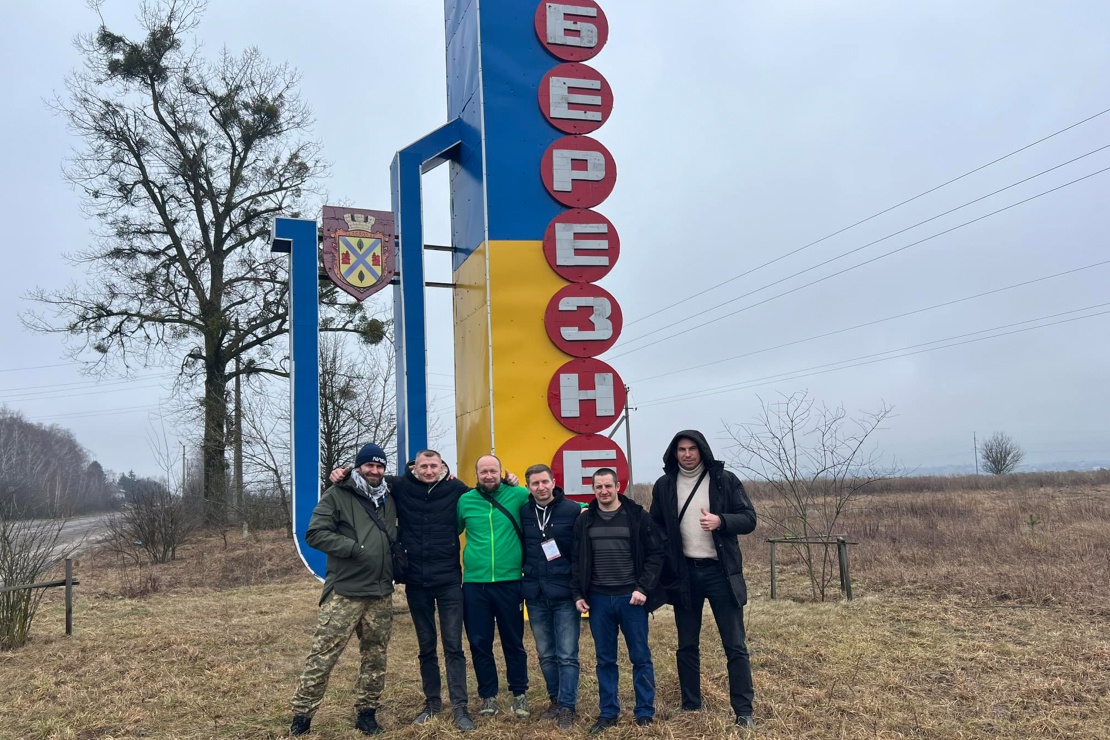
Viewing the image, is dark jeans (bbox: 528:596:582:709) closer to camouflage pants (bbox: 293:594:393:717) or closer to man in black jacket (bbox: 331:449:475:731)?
man in black jacket (bbox: 331:449:475:731)

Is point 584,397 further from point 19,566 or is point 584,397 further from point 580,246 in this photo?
point 19,566

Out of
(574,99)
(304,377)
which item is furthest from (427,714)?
(574,99)

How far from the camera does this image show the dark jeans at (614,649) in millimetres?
4988

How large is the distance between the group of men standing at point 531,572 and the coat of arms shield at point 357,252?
3510 mm

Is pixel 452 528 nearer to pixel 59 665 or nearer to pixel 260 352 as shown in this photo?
pixel 59 665

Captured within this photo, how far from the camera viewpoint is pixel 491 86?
825 cm

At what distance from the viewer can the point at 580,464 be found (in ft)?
26.2

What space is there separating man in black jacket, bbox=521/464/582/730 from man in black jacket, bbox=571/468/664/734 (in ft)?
0.41

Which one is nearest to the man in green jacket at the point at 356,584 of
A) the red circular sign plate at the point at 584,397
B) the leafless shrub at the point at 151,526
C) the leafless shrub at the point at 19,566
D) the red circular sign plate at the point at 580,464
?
the red circular sign plate at the point at 580,464

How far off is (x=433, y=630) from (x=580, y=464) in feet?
9.50

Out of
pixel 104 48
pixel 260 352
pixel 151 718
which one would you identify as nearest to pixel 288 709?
pixel 151 718

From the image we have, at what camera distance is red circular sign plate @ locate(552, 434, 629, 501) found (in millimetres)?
7934

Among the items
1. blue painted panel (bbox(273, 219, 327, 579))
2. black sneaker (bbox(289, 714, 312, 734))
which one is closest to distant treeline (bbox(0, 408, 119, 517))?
blue painted panel (bbox(273, 219, 327, 579))

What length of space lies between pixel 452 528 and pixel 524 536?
18.9 inches
